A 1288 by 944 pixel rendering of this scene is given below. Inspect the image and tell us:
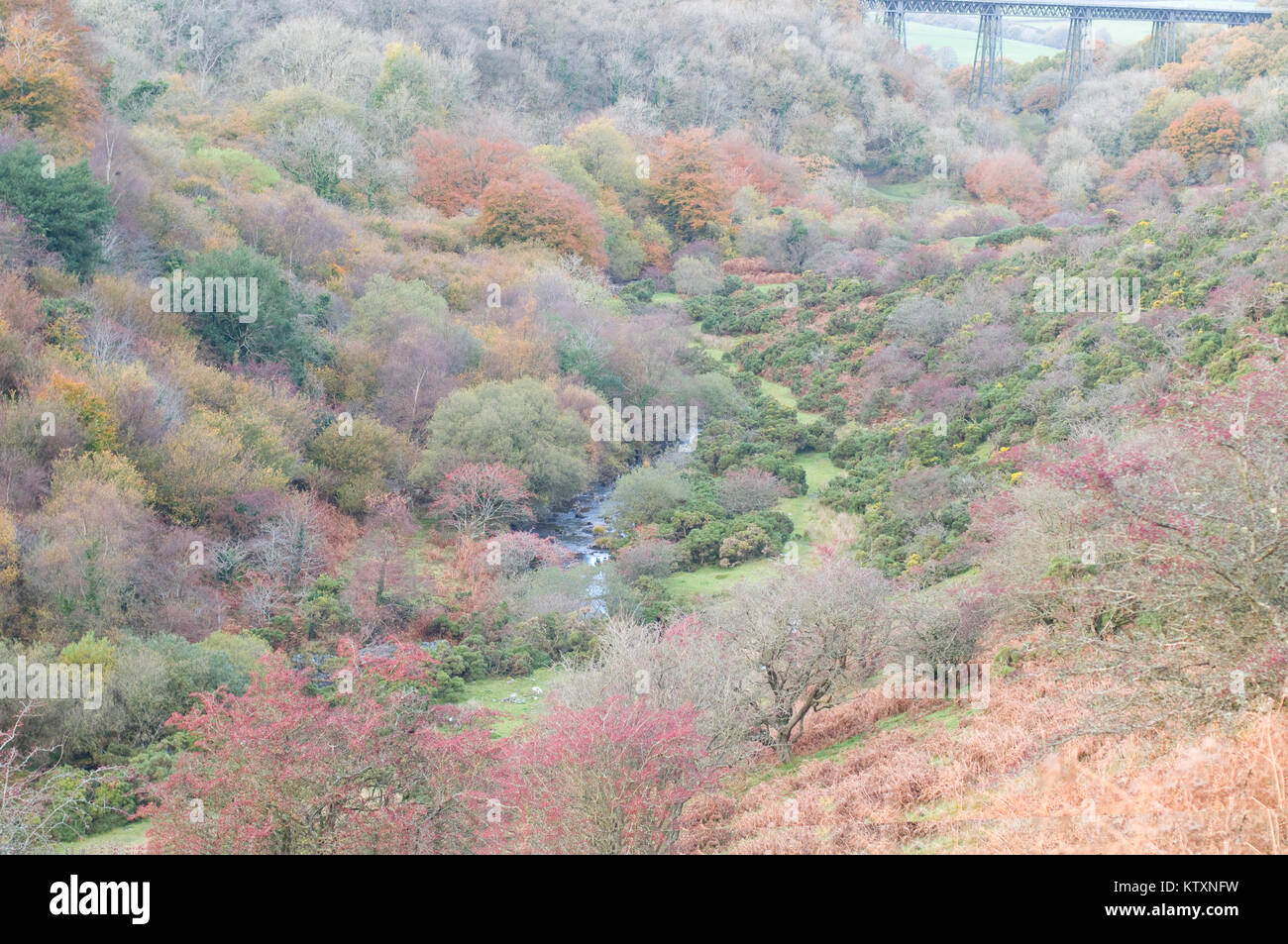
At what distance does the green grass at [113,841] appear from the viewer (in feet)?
34.6

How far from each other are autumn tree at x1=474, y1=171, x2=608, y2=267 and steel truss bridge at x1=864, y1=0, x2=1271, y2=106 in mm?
41228

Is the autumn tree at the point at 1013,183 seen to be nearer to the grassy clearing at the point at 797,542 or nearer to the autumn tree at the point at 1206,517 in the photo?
the grassy clearing at the point at 797,542

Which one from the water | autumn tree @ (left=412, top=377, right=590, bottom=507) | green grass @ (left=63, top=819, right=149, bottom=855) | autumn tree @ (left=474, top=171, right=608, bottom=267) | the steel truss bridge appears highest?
the steel truss bridge

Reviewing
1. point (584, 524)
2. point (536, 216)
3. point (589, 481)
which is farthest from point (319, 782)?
point (536, 216)

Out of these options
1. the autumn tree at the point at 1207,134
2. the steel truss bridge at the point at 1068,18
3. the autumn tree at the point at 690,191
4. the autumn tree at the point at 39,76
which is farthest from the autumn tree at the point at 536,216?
the steel truss bridge at the point at 1068,18

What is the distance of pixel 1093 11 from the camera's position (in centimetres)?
6619

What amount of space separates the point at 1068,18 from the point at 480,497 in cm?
6430

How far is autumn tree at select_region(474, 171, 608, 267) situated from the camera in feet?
123

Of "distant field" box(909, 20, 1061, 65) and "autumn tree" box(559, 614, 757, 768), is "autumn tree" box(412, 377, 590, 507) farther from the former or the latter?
"distant field" box(909, 20, 1061, 65)

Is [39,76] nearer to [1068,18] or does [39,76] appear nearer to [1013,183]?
[1013,183]

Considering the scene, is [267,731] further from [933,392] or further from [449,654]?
[933,392]

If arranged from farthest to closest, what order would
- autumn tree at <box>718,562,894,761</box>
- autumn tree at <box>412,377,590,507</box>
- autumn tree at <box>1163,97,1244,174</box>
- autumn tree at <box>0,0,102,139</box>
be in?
autumn tree at <box>1163,97,1244,174</box>, autumn tree at <box>0,0,102,139</box>, autumn tree at <box>412,377,590,507</box>, autumn tree at <box>718,562,894,761</box>

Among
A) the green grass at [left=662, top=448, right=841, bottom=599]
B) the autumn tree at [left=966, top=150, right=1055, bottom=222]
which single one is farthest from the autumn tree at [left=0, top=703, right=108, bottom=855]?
the autumn tree at [left=966, top=150, right=1055, bottom=222]
